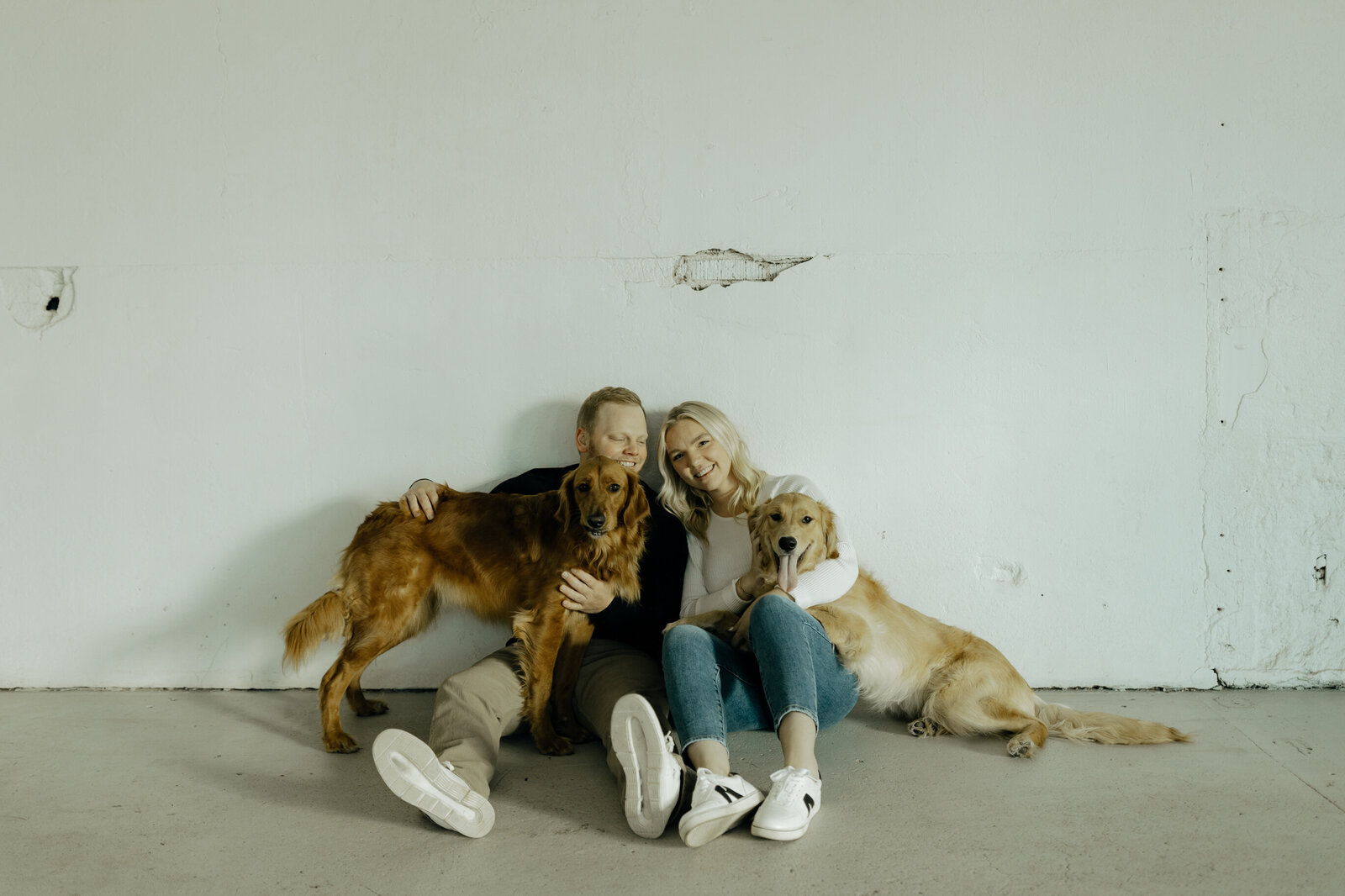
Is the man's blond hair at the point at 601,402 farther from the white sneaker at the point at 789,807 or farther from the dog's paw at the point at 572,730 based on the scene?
the white sneaker at the point at 789,807

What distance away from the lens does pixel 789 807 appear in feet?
5.89

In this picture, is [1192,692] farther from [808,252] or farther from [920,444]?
[808,252]

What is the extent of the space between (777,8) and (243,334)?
2.21m

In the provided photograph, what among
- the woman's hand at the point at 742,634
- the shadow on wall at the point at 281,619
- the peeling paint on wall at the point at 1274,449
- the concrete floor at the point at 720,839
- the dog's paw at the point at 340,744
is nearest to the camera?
the concrete floor at the point at 720,839

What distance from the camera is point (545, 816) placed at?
1.97 metres

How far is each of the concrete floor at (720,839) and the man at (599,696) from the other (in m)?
0.09

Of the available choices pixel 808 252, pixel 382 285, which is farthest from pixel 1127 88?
pixel 382 285

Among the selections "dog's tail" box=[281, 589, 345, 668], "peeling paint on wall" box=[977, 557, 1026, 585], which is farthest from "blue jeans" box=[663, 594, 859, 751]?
"dog's tail" box=[281, 589, 345, 668]

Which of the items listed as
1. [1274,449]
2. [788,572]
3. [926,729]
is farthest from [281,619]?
[1274,449]

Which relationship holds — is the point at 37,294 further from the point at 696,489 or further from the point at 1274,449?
the point at 1274,449

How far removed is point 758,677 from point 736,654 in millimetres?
95

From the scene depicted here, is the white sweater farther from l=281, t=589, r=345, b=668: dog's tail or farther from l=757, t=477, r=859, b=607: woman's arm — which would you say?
l=281, t=589, r=345, b=668: dog's tail

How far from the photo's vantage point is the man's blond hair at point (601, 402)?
A: 2752 millimetres

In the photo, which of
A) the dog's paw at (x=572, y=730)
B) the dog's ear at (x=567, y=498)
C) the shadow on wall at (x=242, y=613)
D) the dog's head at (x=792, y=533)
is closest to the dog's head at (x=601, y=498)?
the dog's ear at (x=567, y=498)
